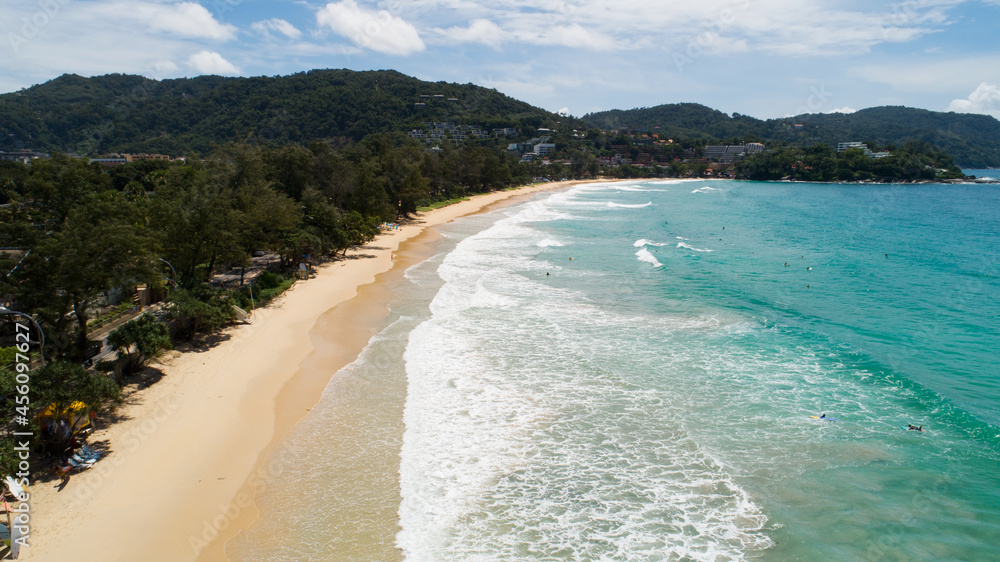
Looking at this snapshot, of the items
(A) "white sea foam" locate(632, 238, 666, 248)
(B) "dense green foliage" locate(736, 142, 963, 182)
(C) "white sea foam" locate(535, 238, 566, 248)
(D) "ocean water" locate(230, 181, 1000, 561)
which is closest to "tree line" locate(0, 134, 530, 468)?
(D) "ocean water" locate(230, 181, 1000, 561)

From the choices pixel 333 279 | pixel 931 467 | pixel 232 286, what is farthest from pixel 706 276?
pixel 232 286

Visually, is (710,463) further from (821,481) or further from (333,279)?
(333,279)

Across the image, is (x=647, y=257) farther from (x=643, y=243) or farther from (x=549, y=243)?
(x=549, y=243)

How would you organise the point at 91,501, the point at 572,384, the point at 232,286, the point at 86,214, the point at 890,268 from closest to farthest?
the point at 91,501
the point at 86,214
the point at 572,384
the point at 232,286
the point at 890,268

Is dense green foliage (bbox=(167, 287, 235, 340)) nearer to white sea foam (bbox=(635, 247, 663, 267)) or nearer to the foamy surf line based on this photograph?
the foamy surf line

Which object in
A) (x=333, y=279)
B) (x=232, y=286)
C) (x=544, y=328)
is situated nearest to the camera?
(x=544, y=328)

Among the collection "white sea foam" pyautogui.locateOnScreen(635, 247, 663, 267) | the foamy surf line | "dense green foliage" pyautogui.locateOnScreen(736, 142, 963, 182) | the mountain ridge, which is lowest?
the foamy surf line
